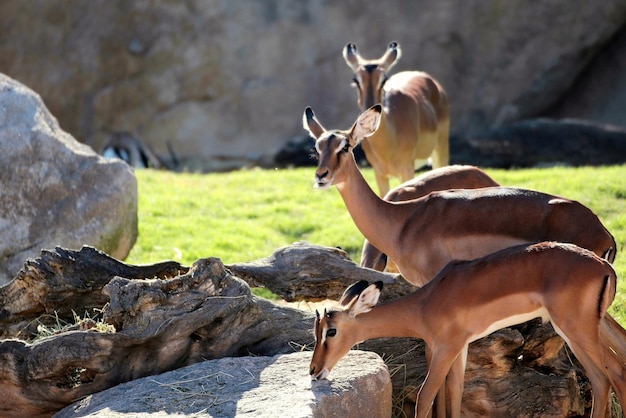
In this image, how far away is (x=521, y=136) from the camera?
15.0m

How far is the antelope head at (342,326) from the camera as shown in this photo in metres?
5.39

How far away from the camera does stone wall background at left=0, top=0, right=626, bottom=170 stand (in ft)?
61.9

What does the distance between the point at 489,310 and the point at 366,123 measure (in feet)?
5.70

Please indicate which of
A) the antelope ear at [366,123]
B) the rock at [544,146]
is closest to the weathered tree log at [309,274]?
the antelope ear at [366,123]

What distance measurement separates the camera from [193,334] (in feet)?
19.7

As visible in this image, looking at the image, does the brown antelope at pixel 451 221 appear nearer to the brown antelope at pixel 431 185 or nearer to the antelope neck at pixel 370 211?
the antelope neck at pixel 370 211

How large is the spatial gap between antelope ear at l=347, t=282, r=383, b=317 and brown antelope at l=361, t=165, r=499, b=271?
76.8 inches

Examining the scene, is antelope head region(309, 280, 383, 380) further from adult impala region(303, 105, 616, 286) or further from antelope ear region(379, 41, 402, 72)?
antelope ear region(379, 41, 402, 72)

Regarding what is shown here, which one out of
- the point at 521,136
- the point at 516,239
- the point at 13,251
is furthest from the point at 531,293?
the point at 521,136

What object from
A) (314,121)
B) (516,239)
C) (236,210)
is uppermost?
(314,121)

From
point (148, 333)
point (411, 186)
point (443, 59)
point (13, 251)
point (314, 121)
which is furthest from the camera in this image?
point (443, 59)

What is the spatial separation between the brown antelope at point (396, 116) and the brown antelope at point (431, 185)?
2.72 meters

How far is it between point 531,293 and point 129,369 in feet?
7.72

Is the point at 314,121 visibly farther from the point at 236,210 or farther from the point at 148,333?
the point at 236,210
